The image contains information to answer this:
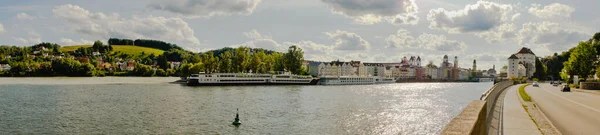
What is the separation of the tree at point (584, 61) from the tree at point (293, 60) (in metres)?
86.5

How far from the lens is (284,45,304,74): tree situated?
160 meters

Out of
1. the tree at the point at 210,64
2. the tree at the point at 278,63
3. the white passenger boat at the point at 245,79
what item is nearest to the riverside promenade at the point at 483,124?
the white passenger boat at the point at 245,79

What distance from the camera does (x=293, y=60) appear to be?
525ft

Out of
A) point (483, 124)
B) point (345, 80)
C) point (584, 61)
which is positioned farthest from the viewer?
point (345, 80)

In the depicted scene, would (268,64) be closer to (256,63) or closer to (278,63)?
(278,63)

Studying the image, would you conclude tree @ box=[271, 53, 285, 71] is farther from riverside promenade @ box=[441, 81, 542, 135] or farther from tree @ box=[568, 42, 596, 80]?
riverside promenade @ box=[441, 81, 542, 135]

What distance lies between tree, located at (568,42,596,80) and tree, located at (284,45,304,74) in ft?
284

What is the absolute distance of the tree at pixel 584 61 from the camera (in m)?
92.1

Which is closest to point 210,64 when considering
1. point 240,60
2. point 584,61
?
point 240,60

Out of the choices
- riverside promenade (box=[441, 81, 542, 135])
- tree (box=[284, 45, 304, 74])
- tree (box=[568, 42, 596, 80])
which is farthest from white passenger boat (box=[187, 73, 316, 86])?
riverside promenade (box=[441, 81, 542, 135])

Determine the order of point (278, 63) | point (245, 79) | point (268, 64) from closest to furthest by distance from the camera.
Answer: point (245, 79), point (268, 64), point (278, 63)

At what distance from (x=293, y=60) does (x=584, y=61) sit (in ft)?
295

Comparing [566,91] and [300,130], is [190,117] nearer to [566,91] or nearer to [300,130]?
[300,130]

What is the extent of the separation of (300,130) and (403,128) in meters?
8.11
